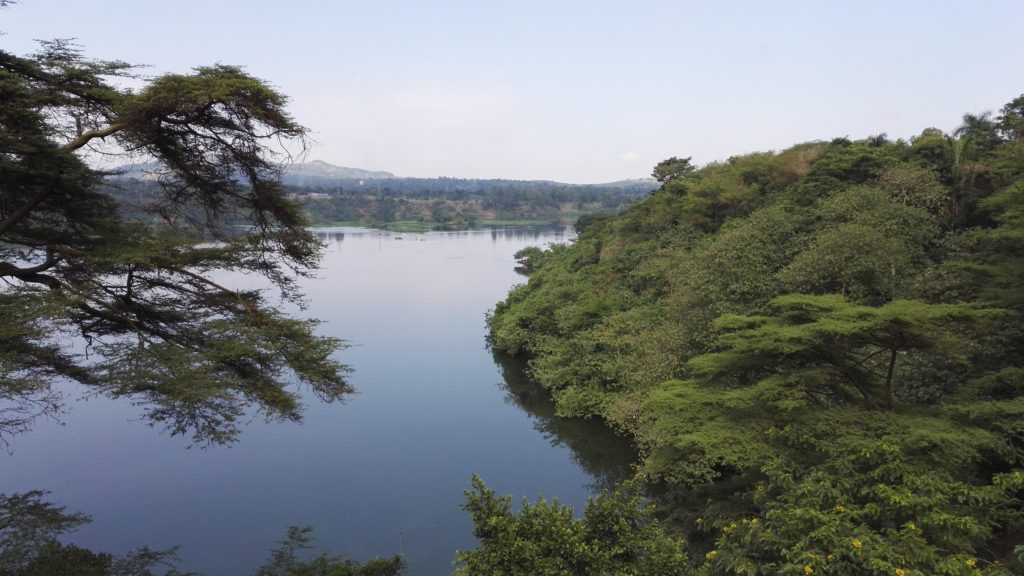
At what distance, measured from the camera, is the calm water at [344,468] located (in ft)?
35.6

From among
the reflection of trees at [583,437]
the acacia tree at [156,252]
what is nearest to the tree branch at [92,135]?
the acacia tree at [156,252]

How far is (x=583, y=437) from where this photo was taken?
48.9 feet

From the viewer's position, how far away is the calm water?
1084 cm

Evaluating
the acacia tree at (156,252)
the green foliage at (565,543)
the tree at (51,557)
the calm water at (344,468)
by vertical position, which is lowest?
the calm water at (344,468)

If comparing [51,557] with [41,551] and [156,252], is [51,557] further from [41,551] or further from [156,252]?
[156,252]

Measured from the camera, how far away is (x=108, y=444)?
47.7 ft

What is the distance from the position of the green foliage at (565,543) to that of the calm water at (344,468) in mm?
5536

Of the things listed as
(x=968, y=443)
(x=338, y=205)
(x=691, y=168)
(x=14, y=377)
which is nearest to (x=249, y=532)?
(x=14, y=377)

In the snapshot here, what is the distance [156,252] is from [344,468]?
327 inches

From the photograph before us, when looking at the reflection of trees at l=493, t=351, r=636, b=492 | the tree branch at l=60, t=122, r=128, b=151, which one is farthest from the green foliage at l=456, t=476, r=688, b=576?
the tree branch at l=60, t=122, r=128, b=151

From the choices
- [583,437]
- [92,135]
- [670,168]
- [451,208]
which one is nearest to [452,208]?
[451,208]

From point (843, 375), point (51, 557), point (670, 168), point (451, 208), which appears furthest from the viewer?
point (451, 208)

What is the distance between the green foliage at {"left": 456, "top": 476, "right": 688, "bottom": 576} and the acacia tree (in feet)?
9.53

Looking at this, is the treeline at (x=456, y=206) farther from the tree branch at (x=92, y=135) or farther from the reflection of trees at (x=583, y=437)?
the tree branch at (x=92, y=135)
